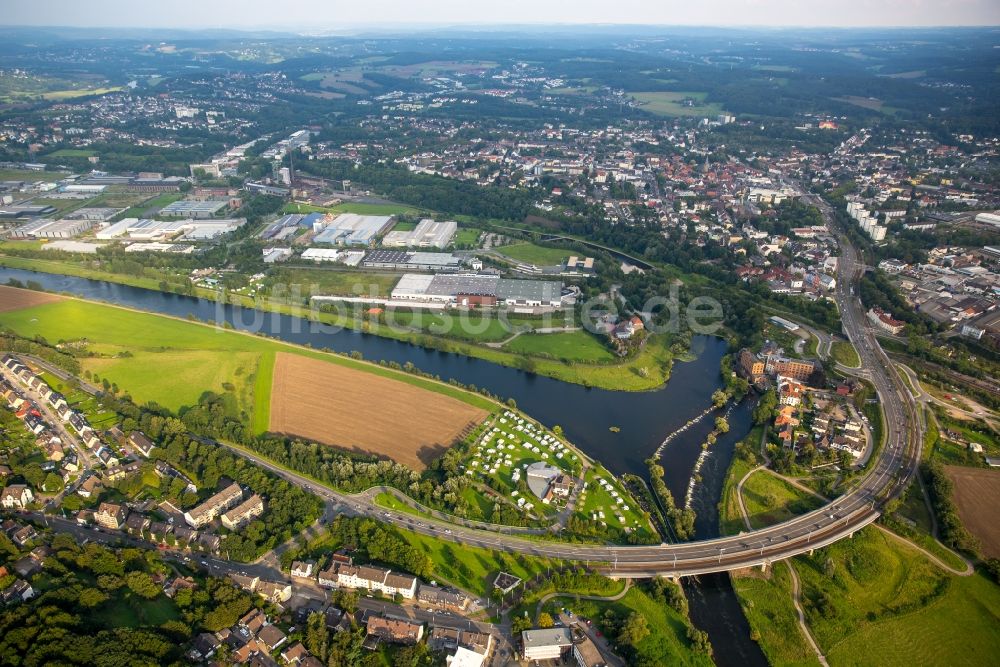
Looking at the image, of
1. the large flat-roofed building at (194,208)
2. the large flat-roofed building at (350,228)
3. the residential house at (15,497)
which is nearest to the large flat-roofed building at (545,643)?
the residential house at (15,497)

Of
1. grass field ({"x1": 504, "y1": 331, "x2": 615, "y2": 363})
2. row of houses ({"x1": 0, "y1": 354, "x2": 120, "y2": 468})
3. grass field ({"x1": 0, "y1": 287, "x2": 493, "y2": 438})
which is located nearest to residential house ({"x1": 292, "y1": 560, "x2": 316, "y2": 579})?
row of houses ({"x1": 0, "y1": 354, "x2": 120, "y2": 468})

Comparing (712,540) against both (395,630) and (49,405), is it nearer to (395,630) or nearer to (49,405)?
(395,630)

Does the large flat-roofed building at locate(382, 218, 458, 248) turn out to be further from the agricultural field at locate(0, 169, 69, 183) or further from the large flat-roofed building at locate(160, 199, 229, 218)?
the agricultural field at locate(0, 169, 69, 183)

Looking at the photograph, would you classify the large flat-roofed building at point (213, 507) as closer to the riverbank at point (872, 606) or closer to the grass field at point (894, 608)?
the riverbank at point (872, 606)

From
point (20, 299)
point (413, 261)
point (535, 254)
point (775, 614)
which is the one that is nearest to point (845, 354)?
point (775, 614)

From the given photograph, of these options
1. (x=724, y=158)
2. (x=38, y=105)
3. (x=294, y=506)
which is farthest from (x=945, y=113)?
(x=38, y=105)

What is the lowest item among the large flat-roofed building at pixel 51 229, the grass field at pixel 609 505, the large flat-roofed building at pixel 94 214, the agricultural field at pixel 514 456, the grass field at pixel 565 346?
the grass field at pixel 609 505
